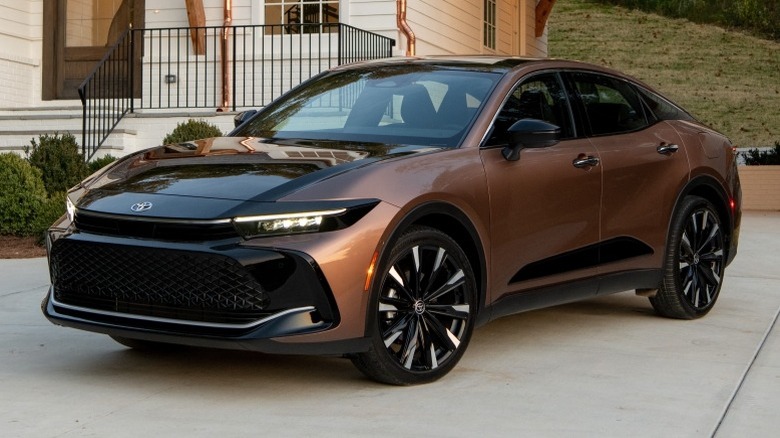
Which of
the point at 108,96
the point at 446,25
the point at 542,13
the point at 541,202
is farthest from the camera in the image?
the point at 542,13

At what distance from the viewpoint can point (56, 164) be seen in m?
13.4

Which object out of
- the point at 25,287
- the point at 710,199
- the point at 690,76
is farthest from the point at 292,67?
the point at 690,76

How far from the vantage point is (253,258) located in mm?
5246

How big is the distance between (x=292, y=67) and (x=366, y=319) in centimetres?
1157

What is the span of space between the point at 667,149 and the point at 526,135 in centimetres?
159

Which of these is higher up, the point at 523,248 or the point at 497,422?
the point at 523,248

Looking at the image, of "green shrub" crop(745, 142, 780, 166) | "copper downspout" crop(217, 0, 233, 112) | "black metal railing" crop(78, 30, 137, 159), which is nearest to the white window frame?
"copper downspout" crop(217, 0, 233, 112)

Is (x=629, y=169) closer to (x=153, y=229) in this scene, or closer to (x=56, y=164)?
(x=153, y=229)

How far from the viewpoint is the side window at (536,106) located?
255 inches

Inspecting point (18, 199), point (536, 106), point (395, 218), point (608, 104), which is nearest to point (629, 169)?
point (608, 104)

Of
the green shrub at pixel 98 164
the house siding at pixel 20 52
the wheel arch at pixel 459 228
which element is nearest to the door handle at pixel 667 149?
the wheel arch at pixel 459 228

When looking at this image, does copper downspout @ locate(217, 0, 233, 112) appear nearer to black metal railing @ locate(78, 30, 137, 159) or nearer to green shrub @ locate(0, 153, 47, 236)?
black metal railing @ locate(78, 30, 137, 159)

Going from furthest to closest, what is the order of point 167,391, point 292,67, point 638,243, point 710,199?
1. point 292,67
2. point 710,199
3. point 638,243
4. point 167,391

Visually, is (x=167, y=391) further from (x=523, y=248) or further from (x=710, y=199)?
(x=710, y=199)
